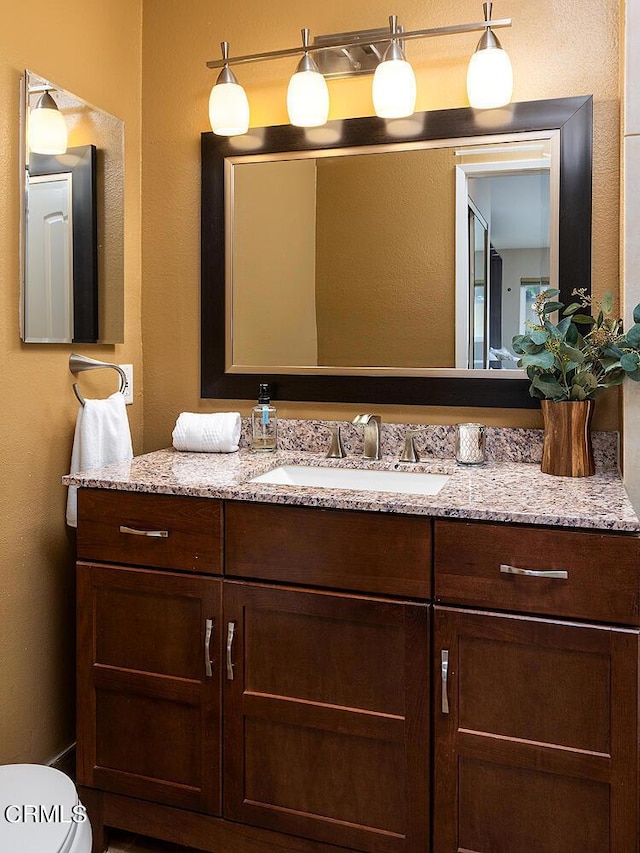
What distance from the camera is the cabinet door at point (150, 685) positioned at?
165 cm

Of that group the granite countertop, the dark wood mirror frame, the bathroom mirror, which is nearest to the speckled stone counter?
the granite countertop

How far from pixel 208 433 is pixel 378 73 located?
1084 millimetres

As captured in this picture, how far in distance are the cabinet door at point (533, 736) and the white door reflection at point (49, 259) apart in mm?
1215

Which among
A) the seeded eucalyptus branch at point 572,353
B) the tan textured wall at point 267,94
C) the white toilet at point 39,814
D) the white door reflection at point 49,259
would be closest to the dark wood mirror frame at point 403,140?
the tan textured wall at point 267,94

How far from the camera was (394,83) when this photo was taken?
1926 mm

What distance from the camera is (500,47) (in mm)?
1865

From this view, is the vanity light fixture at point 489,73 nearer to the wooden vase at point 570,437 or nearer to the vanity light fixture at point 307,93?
the vanity light fixture at point 307,93

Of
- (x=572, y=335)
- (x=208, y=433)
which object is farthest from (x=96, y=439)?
(x=572, y=335)

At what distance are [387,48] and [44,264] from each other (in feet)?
3.56

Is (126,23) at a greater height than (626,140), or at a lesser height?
greater

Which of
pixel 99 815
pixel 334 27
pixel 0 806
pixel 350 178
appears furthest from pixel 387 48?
pixel 99 815

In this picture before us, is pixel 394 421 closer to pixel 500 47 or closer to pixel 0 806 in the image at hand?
pixel 500 47

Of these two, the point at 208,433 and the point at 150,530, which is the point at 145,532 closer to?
the point at 150,530

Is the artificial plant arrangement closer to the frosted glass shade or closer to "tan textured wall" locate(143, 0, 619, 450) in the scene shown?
"tan textured wall" locate(143, 0, 619, 450)
